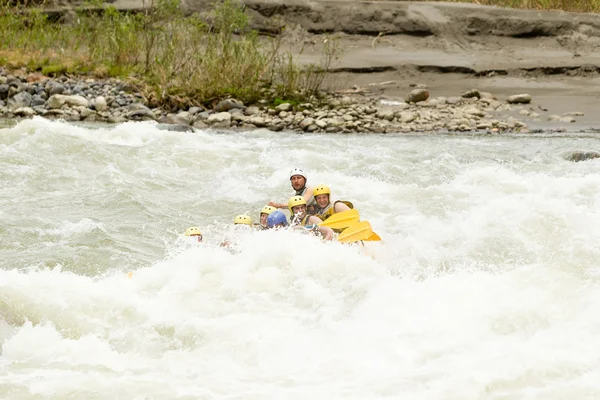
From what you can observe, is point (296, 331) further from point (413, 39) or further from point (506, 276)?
point (413, 39)

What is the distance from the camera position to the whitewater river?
5059mm

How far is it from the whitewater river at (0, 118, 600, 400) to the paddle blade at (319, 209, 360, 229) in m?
0.42

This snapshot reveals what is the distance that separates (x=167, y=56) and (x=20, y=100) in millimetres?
2888

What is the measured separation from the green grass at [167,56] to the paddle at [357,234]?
29.1ft

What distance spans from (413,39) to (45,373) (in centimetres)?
1655

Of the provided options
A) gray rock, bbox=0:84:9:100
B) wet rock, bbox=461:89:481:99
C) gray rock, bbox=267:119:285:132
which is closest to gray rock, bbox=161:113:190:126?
gray rock, bbox=267:119:285:132

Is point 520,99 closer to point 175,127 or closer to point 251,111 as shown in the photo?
point 251,111

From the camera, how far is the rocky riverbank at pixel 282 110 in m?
15.3

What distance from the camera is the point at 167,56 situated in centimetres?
1702

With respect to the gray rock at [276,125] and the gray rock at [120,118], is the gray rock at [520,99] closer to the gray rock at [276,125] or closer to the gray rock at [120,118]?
the gray rock at [276,125]

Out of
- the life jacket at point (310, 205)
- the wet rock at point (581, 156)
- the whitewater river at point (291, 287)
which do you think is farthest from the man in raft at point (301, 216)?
the wet rock at point (581, 156)

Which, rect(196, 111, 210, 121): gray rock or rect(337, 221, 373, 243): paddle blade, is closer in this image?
rect(337, 221, 373, 243): paddle blade

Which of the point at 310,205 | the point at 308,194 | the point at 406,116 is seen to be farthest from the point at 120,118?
the point at 310,205

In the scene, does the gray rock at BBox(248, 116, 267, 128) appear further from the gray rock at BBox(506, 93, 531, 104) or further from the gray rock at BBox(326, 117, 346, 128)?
the gray rock at BBox(506, 93, 531, 104)
